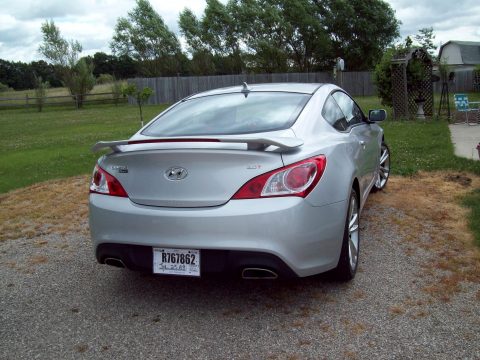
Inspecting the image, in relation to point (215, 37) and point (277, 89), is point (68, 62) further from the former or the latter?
point (277, 89)

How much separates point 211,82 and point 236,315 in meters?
37.7

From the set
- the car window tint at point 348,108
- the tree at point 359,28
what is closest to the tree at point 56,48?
the tree at point 359,28

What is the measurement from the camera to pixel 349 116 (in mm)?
4652

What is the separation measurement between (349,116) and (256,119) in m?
Answer: 1.33

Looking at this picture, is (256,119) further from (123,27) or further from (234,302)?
(123,27)

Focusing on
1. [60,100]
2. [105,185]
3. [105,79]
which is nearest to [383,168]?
[105,185]

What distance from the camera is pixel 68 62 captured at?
3969 centimetres

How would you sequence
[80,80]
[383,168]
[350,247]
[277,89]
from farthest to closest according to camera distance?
1. [80,80]
2. [383,168]
3. [277,89]
4. [350,247]

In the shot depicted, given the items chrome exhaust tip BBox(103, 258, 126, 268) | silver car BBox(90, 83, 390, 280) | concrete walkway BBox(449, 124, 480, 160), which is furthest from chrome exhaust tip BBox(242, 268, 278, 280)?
concrete walkway BBox(449, 124, 480, 160)

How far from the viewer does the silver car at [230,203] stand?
2.91 metres

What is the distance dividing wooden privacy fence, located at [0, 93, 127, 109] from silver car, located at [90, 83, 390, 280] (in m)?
36.1

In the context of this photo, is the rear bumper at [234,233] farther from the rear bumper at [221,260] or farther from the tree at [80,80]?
the tree at [80,80]

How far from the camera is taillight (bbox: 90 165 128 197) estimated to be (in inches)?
128

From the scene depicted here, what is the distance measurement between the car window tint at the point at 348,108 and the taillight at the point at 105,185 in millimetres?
2155
